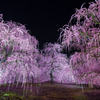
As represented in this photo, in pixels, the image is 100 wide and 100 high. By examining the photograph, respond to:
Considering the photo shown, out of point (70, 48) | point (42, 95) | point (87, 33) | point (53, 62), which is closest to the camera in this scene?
point (87, 33)

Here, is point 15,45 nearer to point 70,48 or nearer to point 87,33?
point 70,48

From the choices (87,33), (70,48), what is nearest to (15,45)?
(70,48)

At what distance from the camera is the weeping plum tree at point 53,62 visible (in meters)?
17.2

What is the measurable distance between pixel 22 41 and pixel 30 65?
2.75 m

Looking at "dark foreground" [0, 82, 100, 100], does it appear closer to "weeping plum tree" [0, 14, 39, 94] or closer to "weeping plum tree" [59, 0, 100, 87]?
"weeping plum tree" [0, 14, 39, 94]

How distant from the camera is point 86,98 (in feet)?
23.7

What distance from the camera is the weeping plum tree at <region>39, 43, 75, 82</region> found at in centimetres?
1723

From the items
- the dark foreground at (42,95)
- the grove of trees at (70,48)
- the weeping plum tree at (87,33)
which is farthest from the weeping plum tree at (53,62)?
the weeping plum tree at (87,33)

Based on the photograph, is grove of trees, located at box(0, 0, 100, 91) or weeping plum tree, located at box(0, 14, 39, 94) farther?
weeping plum tree, located at box(0, 14, 39, 94)

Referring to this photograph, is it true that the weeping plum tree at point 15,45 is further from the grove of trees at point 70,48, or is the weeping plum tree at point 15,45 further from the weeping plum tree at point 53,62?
the weeping plum tree at point 53,62

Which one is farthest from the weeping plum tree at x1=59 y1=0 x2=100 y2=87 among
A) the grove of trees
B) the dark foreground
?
the dark foreground

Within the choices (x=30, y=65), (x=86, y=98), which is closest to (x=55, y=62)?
(x=30, y=65)

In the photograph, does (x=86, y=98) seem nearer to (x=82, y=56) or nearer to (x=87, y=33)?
(x=82, y=56)

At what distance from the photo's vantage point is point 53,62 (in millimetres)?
17516
